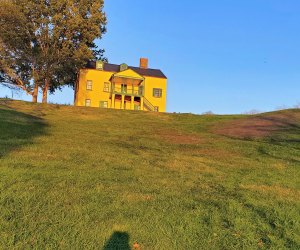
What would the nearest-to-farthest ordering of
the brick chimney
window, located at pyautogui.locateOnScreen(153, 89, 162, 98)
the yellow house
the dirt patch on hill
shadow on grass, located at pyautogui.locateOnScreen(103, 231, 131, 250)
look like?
shadow on grass, located at pyautogui.locateOnScreen(103, 231, 131, 250) < the dirt patch on hill < the yellow house < window, located at pyautogui.locateOnScreen(153, 89, 162, 98) < the brick chimney

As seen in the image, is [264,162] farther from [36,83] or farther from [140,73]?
[140,73]

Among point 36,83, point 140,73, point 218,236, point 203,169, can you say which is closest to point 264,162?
point 203,169

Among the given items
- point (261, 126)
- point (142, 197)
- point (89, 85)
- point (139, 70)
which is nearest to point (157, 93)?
point (139, 70)

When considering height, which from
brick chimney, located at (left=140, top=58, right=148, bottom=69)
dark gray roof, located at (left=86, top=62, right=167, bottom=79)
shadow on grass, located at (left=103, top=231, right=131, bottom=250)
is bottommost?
shadow on grass, located at (left=103, top=231, right=131, bottom=250)

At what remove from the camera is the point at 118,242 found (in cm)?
465

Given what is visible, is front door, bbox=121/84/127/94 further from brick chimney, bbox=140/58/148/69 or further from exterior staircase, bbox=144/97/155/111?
brick chimney, bbox=140/58/148/69

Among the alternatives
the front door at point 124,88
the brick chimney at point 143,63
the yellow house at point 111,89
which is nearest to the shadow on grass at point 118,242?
the yellow house at point 111,89

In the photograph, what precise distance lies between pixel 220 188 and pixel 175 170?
4.98ft

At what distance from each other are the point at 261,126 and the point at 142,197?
14662 millimetres

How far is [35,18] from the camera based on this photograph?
→ 124 feet

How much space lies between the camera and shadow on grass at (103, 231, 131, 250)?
4.53 meters

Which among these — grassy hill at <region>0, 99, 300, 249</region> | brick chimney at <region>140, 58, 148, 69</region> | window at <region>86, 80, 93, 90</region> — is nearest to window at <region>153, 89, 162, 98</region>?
brick chimney at <region>140, 58, 148, 69</region>

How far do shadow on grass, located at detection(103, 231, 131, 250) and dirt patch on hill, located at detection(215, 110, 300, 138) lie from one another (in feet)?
41.6

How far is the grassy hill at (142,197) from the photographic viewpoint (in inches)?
189
